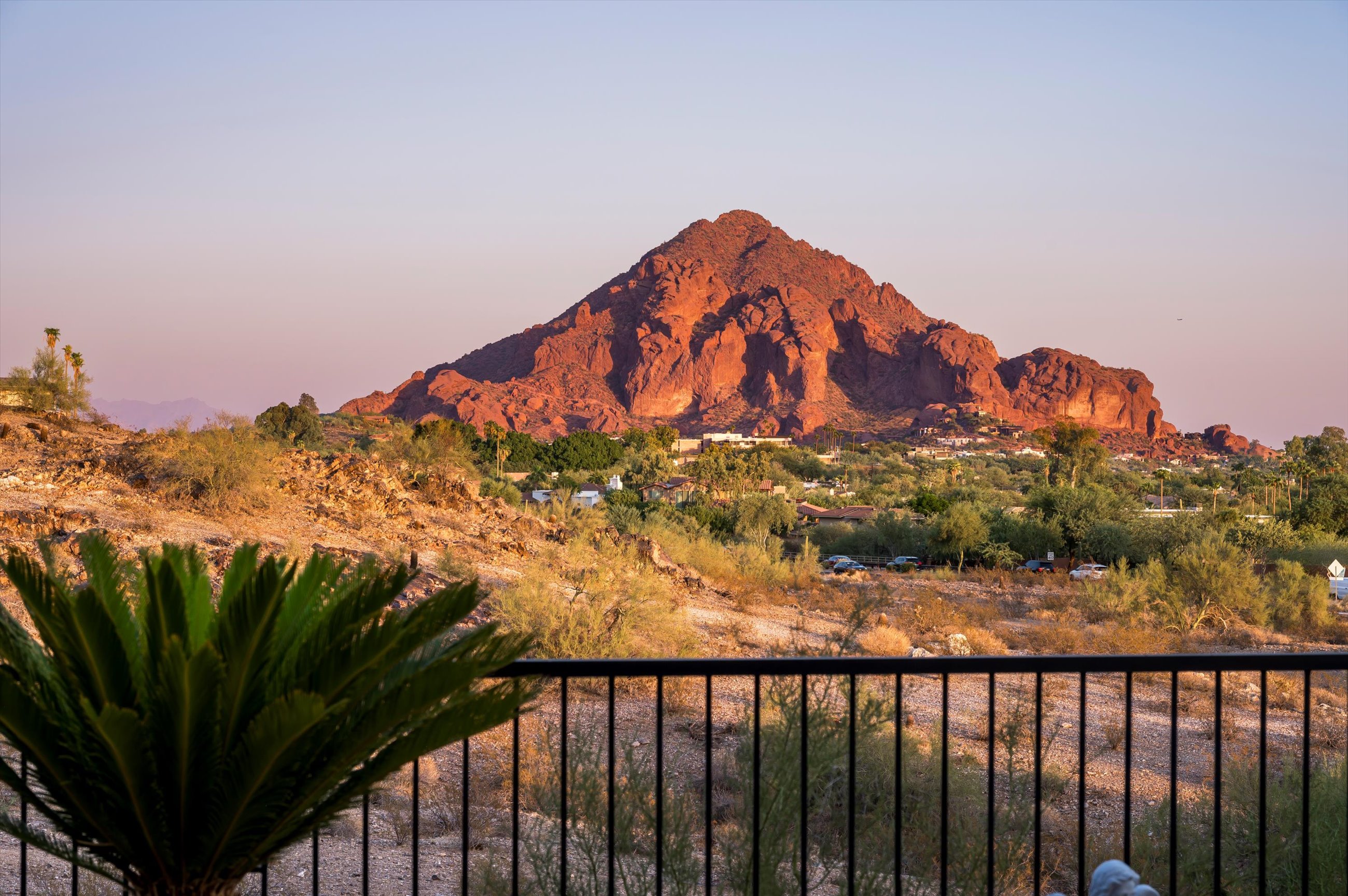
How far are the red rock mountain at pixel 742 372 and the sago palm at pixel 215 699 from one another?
437ft

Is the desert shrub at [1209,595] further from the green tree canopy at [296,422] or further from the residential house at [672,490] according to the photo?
the green tree canopy at [296,422]

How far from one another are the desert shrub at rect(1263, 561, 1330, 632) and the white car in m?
4.20

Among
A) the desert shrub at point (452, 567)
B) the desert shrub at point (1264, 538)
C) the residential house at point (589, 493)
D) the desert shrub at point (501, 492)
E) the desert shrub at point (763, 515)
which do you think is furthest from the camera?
the residential house at point (589, 493)

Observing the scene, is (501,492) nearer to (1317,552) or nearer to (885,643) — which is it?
(885,643)

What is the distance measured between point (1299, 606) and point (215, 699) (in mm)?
21317

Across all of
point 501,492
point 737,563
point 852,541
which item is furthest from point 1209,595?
point 501,492

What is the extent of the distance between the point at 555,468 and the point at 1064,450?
31.5 m

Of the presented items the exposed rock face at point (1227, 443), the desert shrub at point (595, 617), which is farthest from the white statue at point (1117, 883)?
the exposed rock face at point (1227, 443)

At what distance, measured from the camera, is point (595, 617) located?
13188mm

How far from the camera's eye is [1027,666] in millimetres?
2691

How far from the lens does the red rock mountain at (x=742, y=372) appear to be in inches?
5679

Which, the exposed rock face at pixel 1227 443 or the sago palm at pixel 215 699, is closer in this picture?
the sago palm at pixel 215 699

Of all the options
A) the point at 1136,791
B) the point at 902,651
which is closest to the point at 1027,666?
the point at 1136,791

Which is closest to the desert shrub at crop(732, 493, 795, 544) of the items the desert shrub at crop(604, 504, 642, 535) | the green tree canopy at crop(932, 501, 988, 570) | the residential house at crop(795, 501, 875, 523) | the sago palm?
the residential house at crop(795, 501, 875, 523)
